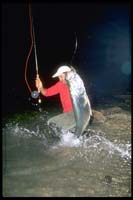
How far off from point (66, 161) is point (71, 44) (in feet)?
62.9

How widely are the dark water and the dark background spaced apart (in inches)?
216

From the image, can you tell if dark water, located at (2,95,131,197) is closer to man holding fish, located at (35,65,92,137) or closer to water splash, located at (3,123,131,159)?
water splash, located at (3,123,131,159)

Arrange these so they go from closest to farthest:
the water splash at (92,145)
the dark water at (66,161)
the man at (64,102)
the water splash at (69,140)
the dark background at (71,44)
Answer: the dark water at (66,161), the water splash at (92,145), the man at (64,102), the water splash at (69,140), the dark background at (71,44)

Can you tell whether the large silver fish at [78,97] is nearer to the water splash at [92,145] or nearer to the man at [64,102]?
the man at [64,102]

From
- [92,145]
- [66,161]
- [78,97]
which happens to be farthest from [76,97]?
[66,161]

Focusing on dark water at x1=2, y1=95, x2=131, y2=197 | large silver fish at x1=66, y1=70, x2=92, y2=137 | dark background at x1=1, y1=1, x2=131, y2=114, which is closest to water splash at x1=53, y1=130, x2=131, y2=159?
dark water at x1=2, y1=95, x2=131, y2=197

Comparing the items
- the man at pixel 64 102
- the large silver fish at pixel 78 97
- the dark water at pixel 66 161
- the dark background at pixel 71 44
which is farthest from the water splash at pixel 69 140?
the dark background at pixel 71 44

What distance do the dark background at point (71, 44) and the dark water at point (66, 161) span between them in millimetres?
5489

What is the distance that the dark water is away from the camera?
6.46m

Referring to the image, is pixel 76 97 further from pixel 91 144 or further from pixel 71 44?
pixel 71 44

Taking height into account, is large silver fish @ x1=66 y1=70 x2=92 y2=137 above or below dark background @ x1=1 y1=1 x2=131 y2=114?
above

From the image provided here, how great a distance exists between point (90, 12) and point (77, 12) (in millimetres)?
1362

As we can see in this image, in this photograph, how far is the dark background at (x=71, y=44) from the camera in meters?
18.2

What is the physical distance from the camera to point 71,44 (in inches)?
1030
